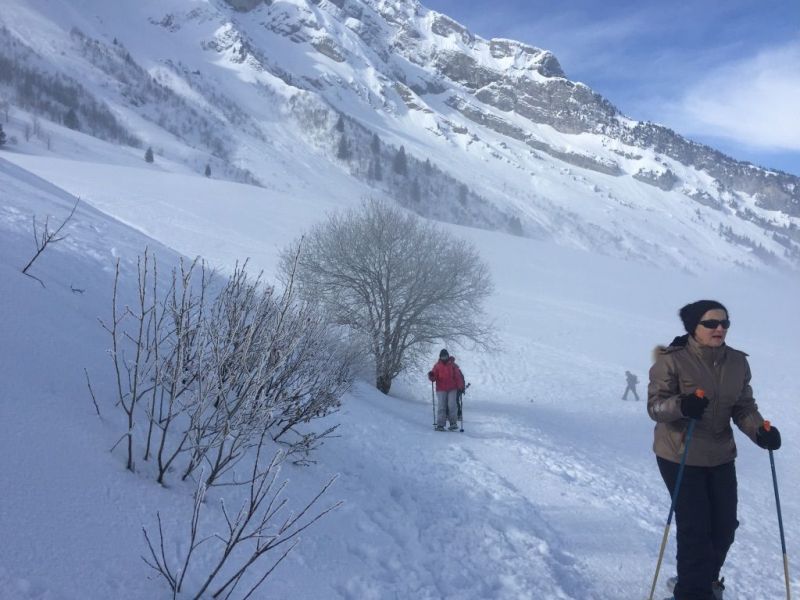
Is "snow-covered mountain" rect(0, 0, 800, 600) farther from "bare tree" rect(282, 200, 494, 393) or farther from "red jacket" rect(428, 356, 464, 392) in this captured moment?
"bare tree" rect(282, 200, 494, 393)

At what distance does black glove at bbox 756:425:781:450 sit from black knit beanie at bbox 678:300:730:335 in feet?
2.48

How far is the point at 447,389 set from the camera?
9.64 m

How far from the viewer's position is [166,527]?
9.13 ft

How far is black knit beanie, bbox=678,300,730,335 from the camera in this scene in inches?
135

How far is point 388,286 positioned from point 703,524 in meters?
12.0

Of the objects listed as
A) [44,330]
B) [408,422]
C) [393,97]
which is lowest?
[408,422]

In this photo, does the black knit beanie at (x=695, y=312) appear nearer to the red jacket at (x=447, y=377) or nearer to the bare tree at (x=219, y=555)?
the bare tree at (x=219, y=555)

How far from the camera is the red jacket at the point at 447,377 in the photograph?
31.8 ft

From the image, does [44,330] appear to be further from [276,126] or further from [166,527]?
[276,126]

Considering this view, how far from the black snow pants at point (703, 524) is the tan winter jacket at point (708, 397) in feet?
0.37

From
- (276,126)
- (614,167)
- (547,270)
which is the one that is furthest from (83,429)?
(614,167)

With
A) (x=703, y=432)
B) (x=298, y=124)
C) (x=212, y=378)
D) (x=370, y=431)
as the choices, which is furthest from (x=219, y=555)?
(x=298, y=124)

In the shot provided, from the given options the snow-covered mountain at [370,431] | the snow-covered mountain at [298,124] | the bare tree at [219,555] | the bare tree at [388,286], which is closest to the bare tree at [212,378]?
the snow-covered mountain at [370,431]

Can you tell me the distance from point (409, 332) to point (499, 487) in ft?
29.7
